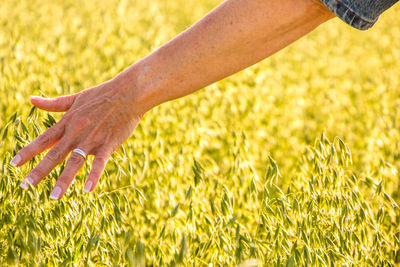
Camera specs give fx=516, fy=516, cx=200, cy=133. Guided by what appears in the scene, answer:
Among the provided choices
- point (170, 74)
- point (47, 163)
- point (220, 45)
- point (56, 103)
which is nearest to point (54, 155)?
point (47, 163)

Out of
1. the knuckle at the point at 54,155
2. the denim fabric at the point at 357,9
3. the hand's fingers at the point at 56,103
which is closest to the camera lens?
the denim fabric at the point at 357,9

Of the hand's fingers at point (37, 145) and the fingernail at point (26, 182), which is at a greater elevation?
the hand's fingers at point (37, 145)

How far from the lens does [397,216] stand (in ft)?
7.23

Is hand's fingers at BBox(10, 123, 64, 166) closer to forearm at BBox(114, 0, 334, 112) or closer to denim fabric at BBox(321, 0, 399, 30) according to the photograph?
forearm at BBox(114, 0, 334, 112)

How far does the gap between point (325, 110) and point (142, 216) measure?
2230 mm

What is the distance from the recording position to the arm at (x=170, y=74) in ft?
4.55

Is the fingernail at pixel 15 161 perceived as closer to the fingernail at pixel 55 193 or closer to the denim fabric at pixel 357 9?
the fingernail at pixel 55 193

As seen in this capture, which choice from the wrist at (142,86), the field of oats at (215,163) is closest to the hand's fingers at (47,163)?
the field of oats at (215,163)

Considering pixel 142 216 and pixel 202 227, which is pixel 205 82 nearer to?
pixel 202 227

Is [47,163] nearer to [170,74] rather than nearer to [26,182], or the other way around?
[26,182]

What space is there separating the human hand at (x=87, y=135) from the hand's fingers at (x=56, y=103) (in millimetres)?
54

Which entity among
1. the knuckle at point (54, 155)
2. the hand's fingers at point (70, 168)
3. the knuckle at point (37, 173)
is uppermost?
the knuckle at point (54, 155)

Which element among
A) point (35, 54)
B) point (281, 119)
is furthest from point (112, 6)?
point (281, 119)

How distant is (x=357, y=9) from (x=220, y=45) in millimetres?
371
